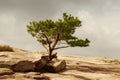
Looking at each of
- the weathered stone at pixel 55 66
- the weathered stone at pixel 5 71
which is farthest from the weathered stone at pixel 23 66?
the weathered stone at pixel 55 66

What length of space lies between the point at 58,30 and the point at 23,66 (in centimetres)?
783

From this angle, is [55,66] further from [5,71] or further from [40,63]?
[5,71]

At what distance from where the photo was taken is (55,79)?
31453 millimetres

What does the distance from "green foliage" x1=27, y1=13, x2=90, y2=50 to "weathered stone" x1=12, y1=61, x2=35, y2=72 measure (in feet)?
21.9

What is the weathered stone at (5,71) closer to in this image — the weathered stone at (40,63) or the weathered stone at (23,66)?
the weathered stone at (23,66)

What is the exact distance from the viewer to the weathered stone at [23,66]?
33719 millimetres

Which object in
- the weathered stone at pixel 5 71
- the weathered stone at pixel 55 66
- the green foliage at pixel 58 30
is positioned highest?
the green foliage at pixel 58 30

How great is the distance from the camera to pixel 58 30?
3941cm

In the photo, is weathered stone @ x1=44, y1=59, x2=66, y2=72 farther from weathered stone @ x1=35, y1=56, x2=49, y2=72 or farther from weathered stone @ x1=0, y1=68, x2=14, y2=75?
weathered stone @ x1=0, y1=68, x2=14, y2=75

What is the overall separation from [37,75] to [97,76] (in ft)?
24.8

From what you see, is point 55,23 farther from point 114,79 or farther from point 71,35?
point 114,79

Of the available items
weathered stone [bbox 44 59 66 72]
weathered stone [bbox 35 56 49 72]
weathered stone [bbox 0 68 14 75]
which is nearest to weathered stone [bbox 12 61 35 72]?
weathered stone [bbox 35 56 49 72]

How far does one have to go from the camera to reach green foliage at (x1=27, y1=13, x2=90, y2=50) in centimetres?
3900

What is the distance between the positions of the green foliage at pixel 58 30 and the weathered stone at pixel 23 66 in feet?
21.9
